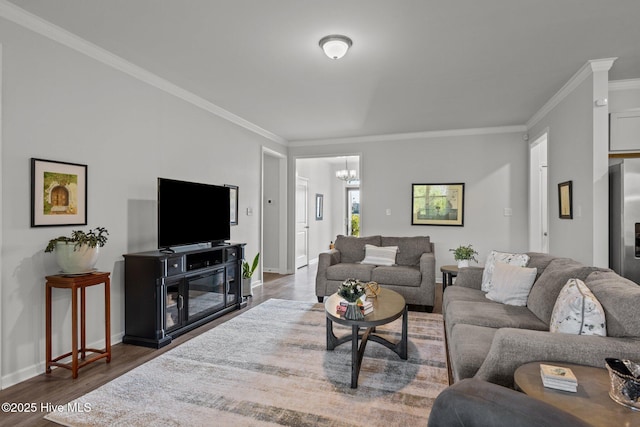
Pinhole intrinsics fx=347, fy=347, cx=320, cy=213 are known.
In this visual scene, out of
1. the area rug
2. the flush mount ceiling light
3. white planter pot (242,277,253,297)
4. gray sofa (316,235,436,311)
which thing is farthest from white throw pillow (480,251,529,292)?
white planter pot (242,277,253,297)

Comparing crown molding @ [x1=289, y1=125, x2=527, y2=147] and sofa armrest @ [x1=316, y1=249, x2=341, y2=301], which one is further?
crown molding @ [x1=289, y1=125, x2=527, y2=147]

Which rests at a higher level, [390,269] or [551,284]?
[551,284]

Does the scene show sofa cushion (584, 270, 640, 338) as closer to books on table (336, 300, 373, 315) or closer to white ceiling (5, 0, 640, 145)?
books on table (336, 300, 373, 315)

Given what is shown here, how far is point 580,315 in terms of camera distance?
5.68ft

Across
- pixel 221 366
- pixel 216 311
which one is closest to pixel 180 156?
pixel 216 311

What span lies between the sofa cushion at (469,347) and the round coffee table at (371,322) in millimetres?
482

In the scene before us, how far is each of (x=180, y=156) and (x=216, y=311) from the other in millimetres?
1814

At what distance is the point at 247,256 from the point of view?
5.31m

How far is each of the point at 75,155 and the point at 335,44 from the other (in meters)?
2.29

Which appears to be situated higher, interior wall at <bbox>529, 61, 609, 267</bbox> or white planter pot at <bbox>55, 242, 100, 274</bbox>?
interior wall at <bbox>529, 61, 609, 267</bbox>

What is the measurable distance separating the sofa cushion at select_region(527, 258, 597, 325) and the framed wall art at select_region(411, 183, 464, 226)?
305 cm

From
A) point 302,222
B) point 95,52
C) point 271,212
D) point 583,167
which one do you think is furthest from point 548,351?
point 302,222

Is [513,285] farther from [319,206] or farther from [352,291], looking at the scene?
[319,206]

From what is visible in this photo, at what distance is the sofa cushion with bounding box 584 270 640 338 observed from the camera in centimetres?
161
